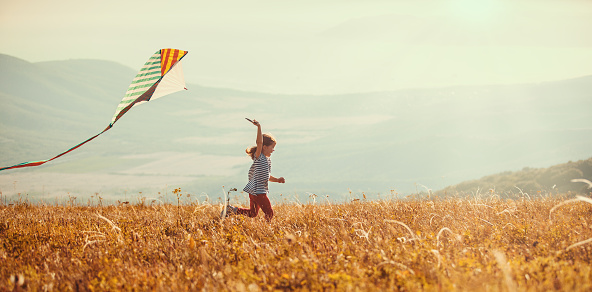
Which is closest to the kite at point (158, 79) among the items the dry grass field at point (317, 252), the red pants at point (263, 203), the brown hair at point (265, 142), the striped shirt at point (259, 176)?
the brown hair at point (265, 142)

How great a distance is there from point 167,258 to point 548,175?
201 feet

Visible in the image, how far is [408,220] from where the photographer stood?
8.55 meters

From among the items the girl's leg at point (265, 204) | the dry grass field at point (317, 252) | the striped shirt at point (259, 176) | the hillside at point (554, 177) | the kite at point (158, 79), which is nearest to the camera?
the dry grass field at point (317, 252)

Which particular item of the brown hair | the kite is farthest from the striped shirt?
the kite

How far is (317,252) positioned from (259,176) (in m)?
3.26

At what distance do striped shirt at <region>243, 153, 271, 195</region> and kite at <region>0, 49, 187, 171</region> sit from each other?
192 cm

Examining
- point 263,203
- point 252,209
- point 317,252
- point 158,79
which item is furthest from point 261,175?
point 317,252

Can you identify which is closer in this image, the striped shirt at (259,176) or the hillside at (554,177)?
the striped shirt at (259,176)

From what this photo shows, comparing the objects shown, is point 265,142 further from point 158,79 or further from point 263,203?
point 158,79

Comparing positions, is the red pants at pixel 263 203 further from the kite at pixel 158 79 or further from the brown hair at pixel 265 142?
the kite at pixel 158 79

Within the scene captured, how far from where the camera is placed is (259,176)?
9273 millimetres

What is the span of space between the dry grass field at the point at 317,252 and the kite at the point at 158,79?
2.13 m

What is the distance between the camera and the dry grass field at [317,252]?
199 inches

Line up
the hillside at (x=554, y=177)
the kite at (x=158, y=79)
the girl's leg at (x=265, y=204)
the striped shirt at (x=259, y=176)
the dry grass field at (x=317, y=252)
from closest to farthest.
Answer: the dry grass field at (x=317, y=252) < the kite at (x=158, y=79) < the striped shirt at (x=259, y=176) < the girl's leg at (x=265, y=204) < the hillside at (x=554, y=177)
